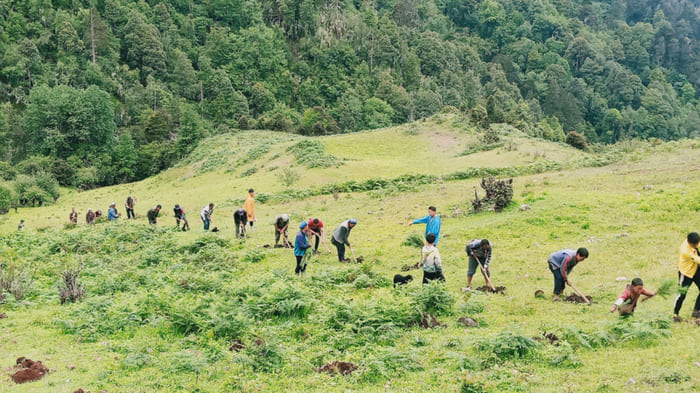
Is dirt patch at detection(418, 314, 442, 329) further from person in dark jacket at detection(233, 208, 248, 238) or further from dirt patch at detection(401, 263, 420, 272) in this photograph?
person in dark jacket at detection(233, 208, 248, 238)

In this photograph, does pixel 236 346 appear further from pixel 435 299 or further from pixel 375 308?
pixel 435 299

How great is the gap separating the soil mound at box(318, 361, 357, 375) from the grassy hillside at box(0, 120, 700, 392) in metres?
0.19

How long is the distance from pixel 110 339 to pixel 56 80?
361 ft

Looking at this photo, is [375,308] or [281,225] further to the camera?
[281,225]

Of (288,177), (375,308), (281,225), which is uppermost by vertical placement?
(288,177)

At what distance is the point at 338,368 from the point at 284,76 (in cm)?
13290

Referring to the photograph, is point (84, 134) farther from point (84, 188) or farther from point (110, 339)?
point (110, 339)

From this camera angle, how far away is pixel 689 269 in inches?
455

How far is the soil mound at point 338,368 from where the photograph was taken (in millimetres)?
10197

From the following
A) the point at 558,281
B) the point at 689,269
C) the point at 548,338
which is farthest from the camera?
the point at 558,281

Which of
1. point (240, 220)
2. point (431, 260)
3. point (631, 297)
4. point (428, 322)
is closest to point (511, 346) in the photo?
point (428, 322)

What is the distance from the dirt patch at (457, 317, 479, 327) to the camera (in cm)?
1220

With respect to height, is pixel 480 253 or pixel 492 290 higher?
pixel 480 253

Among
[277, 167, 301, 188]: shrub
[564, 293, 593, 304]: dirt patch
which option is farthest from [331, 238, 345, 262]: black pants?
[277, 167, 301, 188]: shrub
